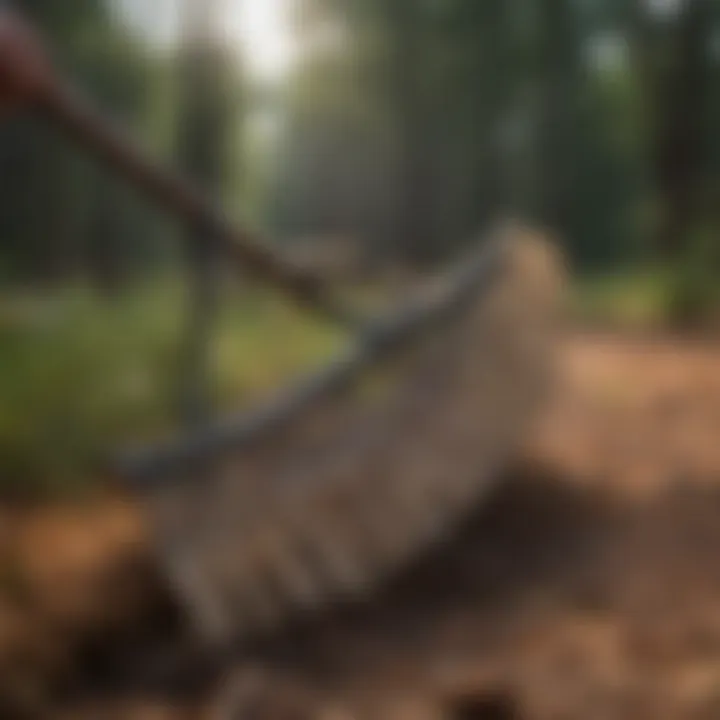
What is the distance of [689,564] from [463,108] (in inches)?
31.8

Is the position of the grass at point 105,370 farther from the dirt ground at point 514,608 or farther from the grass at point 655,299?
the grass at point 655,299

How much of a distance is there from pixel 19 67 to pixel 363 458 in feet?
1.42

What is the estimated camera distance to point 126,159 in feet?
3.65

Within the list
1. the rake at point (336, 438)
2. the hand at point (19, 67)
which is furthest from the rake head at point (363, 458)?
the hand at point (19, 67)

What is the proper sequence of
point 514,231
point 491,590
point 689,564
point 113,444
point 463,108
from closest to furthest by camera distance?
point 689,564 → point 491,590 → point 514,231 → point 113,444 → point 463,108

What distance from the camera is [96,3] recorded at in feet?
4.64

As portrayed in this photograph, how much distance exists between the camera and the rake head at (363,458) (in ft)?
3.30

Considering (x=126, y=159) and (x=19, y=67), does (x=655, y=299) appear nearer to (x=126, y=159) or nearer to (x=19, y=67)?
(x=126, y=159)

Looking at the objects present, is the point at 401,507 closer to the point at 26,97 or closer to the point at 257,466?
the point at 257,466

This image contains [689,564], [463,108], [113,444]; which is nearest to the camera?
[689,564]

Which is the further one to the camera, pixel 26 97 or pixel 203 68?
pixel 203 68

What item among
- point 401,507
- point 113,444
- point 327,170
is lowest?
point 401,507

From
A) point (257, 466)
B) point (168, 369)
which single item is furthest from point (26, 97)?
point (168, 369)

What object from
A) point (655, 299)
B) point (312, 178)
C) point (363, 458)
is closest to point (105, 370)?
point (312, 178)
